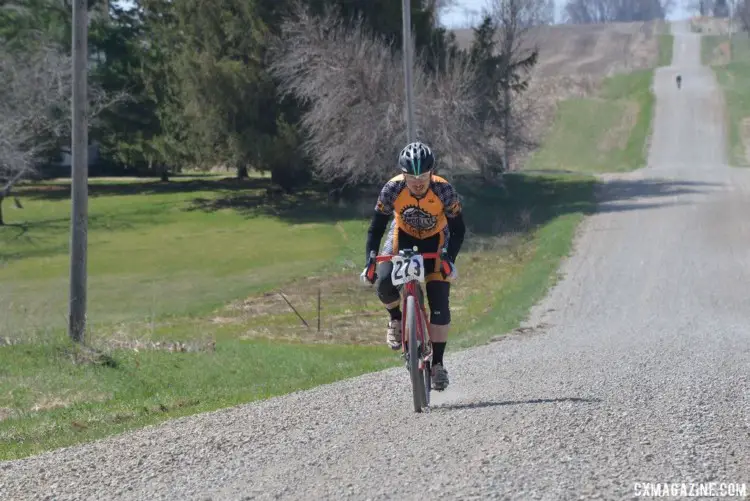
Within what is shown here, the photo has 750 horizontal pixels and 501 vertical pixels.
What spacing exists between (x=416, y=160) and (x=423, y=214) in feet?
1.76

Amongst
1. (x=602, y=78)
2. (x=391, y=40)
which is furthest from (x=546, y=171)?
(x=602, y=78)

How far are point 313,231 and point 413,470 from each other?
125ft

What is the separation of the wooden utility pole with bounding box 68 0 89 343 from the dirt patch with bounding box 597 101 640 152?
56.8 metres

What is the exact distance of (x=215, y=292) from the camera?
31.0 m

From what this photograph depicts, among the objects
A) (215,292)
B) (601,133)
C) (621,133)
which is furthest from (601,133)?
(215,292)

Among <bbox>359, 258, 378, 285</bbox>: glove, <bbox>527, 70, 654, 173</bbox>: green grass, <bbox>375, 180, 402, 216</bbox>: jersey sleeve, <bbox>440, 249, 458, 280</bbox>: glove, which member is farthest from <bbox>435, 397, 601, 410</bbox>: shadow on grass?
<bbox>527, 70, 654, 173</bbox>: green grass

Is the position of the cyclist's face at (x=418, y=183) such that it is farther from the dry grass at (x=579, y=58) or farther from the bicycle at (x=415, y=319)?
the dry grass at (x=579, y=58)

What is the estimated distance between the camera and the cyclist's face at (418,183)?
897 centimetres

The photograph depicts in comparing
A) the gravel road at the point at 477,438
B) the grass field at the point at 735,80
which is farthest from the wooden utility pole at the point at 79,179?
the grass field at the point at 735,80

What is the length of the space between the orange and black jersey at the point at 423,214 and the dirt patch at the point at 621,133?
6472 centimetres

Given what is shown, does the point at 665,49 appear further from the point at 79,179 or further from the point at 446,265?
the point at 446,265

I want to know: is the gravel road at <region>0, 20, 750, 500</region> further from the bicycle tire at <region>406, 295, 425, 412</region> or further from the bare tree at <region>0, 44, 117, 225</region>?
the bare tree at <region>0, 44, 117, 225</region>

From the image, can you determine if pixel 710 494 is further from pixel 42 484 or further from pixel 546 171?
pixel 546 171

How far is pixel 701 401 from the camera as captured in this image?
8.91 m
